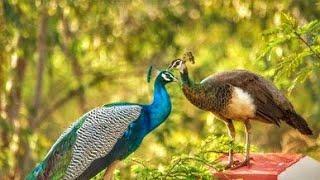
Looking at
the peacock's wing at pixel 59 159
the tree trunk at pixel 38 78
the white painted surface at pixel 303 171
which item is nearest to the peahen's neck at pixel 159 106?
the peacock's wing at pixel 59 159

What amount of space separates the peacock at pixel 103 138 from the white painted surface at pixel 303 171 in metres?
0.67

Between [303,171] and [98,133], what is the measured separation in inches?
46.5

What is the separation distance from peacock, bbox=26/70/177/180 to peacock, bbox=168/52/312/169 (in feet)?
0.85

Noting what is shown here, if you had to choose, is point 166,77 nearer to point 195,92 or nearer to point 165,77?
point 165,77

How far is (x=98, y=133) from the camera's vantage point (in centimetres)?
453

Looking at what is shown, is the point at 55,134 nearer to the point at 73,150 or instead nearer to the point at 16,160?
the point at 16,160

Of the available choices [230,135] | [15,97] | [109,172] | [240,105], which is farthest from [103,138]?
[15,97]

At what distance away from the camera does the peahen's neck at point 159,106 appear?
4.61 m

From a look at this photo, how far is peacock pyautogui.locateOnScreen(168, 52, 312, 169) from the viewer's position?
4.89m

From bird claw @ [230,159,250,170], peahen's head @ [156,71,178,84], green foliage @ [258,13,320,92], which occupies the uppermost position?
green foliage @ [258,13,320,92]

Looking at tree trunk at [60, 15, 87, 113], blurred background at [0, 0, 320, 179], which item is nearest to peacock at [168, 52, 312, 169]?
blurred background at [0, 0, 320, 179]

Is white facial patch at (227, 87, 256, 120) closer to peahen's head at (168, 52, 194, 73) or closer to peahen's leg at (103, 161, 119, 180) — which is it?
peahen's head at (168, 52, 194, 73)

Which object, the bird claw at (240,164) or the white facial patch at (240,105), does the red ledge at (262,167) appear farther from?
the white facial patch at (240,105)

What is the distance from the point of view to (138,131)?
15.0ft
